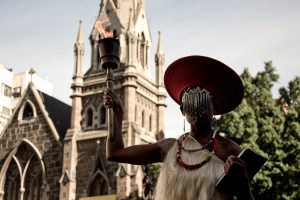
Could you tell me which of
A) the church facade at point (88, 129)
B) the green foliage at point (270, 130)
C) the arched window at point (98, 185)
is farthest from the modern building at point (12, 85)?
the green foliage at point (270, 130)

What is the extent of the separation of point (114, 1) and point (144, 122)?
8158 millimetres

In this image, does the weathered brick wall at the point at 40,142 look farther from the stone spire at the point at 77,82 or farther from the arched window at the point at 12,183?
the stone spire at the point at 77,82

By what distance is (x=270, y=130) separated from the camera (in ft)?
68.6

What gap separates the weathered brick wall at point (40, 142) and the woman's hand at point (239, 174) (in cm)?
2740

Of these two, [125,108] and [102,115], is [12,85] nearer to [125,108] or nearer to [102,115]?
[102,115]

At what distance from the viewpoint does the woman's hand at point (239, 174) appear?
2.88 metres

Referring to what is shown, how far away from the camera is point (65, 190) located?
28.5 m

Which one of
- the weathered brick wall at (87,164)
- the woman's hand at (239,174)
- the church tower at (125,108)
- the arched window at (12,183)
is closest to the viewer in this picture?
the woman's hand at (239,174)

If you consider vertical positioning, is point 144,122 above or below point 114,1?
below

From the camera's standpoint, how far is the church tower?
28141 millimetres

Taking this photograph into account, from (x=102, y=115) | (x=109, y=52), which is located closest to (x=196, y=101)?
(x=109, y=52)

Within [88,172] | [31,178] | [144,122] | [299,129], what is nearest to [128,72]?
[144,122]

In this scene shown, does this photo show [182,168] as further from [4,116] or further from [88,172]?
[4,116]

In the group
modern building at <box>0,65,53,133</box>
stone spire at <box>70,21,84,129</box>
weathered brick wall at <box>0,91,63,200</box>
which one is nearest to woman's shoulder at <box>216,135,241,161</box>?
weathered brick wall at <box>0,91,63,200</box>
